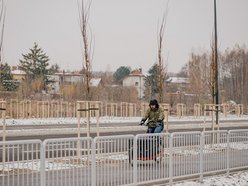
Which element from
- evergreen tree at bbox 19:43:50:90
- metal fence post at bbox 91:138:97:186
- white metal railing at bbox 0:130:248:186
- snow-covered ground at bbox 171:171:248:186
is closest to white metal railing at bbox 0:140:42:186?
white metal railing at bbox 0:130:248:186

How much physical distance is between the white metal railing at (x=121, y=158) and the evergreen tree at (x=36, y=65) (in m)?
66.6

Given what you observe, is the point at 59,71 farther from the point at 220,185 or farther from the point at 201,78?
the point at 220,185

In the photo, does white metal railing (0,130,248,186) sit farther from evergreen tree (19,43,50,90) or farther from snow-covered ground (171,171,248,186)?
evergreen tree (19,43,50,90)

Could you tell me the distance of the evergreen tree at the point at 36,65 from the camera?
78.2 metres

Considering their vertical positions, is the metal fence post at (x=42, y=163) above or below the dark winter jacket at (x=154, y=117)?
below

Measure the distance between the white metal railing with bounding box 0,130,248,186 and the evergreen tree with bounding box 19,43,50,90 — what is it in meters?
66.6

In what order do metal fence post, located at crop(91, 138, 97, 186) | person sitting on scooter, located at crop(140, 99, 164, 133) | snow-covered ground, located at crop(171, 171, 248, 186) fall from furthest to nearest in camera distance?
person sitting on scooter, located at crop(140, 99, 164, 133), snow-covered ground, located at crop(171, 171, 248, 186), metal fence post, located at crop(91, 138, 97, 186)

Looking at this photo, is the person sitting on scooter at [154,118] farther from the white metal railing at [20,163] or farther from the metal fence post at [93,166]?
the white metal railing at [20,163]

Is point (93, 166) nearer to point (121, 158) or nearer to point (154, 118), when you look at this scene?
point (121, 158)

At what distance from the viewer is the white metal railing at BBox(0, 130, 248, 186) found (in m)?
7.96

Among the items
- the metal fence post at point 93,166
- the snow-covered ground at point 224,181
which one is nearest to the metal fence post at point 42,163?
the metal fence post at point 93,166

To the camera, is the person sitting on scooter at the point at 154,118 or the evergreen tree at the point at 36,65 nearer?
the person sitting on scooter at the point at 154,118

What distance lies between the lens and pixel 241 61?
93.6 metres

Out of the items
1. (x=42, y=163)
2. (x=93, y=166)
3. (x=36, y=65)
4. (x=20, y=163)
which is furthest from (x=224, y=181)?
(x=36, y=65)
